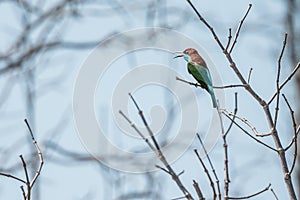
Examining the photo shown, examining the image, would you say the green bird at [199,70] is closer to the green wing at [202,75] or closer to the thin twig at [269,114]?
the green wing at [202,75]

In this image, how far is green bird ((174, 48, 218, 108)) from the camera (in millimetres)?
2486

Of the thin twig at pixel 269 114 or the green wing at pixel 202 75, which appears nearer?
the thin twig at pixel 269 114

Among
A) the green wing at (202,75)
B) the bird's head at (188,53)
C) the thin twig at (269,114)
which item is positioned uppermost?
the bird's head at (188,53)

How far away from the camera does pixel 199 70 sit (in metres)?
2.52

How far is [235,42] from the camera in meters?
2.37

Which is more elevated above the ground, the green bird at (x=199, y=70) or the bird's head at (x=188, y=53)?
the bird's head at (x=188, y=53)

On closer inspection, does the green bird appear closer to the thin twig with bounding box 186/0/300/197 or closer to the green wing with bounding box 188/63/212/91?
the green wing with bounding box 188/63/212/91

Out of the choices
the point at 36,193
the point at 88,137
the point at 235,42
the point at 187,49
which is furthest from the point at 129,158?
the point at 235,42

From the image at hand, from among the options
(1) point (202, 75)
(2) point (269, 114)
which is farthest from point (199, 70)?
(2) point (269, 114)

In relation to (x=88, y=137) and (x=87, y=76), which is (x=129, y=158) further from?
(x=87, y=76)

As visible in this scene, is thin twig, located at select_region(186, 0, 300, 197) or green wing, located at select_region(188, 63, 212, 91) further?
green wing, located at select_region(188, 63, 212, 91)

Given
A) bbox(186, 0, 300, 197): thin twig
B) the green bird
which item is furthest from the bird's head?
bbox(186, 0, 300, 197): thin twig

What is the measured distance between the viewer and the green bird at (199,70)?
2.49m

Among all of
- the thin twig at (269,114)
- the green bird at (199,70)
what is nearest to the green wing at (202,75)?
the green bird at (199,70)
